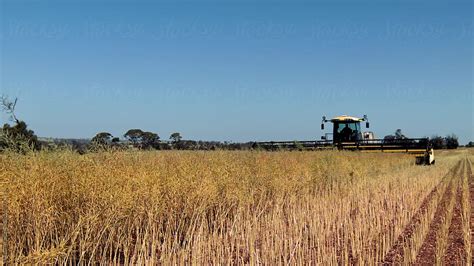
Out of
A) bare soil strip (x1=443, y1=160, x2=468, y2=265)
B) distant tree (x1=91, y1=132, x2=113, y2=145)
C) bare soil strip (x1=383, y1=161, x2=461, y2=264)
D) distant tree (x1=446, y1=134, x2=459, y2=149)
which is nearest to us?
bare soil strip (x1=443, y1=160, x2=468, y2=265)

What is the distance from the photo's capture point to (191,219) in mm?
6375

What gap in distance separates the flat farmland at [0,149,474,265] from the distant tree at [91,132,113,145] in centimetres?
56

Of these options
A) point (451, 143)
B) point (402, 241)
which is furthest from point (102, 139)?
point (451, 143)

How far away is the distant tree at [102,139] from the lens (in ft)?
26.6

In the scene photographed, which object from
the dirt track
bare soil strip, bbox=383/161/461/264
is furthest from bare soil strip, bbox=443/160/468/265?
bare soil strip, bbox=383/161/461/264

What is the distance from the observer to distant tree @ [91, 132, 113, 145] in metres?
8.11

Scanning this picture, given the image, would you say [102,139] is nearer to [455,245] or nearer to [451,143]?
[455,245]

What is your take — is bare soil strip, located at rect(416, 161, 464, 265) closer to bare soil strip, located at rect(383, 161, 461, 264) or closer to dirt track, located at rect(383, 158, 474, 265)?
dirt track, located at rect(383, 158, 474, 265)

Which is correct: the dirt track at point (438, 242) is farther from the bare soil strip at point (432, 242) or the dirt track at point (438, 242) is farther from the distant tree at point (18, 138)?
the distant tree at point (18, 138)

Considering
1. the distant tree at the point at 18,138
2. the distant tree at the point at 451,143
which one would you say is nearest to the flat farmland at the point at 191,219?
the distant tree at the point at 18,138

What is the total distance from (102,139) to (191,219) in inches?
117

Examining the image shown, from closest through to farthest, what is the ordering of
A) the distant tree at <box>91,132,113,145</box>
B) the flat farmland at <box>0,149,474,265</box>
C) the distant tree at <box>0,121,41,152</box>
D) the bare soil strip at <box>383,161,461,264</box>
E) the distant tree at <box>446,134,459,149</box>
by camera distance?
the flat farmland at <box>0,149,474,265</box>, the bare soil strip at <box>383,161,461,264</box>, the distant tree at <box>0,121,41,152</box>, the distant tree at <box>91,132,113,145</box>, the distant tree at <box>446,134,459,149</box>

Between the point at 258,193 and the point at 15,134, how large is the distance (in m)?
4.51

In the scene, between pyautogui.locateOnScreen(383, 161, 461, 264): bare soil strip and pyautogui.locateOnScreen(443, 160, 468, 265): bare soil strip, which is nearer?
pyautogui.locateOnScreen(443, 160, 468, 265): bare soil strip
